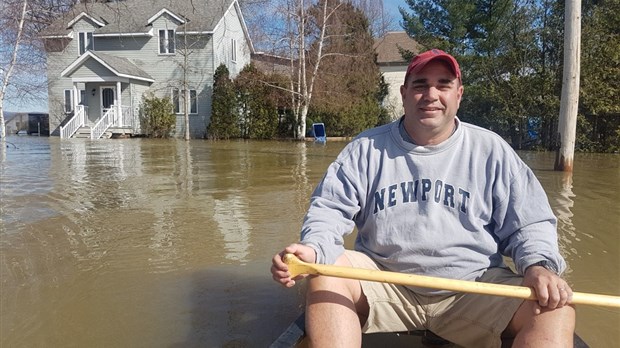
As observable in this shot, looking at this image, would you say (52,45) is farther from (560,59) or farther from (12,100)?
(560,59)

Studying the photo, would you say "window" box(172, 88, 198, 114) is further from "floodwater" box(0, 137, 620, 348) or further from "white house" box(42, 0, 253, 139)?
"floodwater" box(0, 137, 620, 348)

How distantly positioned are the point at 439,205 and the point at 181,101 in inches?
1000

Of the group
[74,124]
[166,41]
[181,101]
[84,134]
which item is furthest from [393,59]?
[74,124]

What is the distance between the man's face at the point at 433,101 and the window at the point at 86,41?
28345mm

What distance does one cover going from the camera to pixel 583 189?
7695mm

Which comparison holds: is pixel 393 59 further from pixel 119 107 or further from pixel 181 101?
A: pixel 119 107

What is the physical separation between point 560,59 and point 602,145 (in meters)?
3.06

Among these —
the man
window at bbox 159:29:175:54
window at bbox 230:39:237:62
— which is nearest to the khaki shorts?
the man

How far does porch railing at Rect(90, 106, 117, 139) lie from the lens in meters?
23.7

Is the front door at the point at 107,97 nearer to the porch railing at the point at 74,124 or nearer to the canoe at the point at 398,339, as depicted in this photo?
the porch railing at the point at 74,124

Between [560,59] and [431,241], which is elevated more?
[560,59]

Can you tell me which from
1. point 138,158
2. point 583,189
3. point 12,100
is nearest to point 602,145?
point 583,189

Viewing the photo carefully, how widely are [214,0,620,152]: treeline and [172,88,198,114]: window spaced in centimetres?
183

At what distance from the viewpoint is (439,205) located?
2240 millimetres
